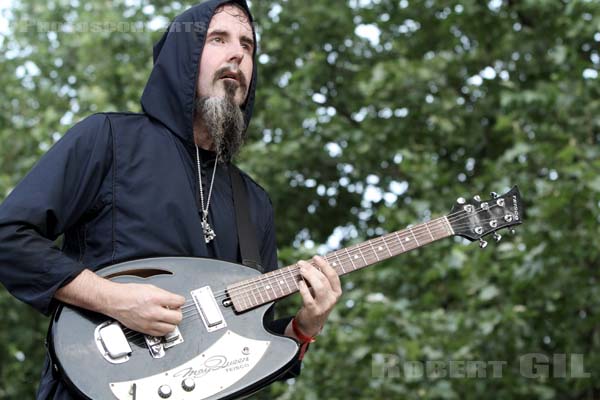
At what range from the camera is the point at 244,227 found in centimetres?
285

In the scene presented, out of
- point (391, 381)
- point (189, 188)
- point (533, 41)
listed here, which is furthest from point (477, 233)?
point (533, 41)

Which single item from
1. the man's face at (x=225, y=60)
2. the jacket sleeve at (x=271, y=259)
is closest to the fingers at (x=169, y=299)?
the jacket sleeve at (x=271, y=259)

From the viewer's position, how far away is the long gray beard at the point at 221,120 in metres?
2.89

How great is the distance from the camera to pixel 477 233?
2.91 m

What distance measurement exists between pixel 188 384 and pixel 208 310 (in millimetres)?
243

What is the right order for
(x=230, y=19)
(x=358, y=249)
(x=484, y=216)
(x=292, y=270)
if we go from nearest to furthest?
(x=292, y=270)
(x=358, y=249)
(x=484, y=216)
(x=230, y=19)

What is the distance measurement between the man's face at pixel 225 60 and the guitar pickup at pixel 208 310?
732 millimetres

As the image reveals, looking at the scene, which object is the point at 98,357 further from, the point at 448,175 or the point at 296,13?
the point at 296,13

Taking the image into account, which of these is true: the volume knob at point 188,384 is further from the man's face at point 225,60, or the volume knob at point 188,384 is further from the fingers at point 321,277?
the man's face at point 225,60

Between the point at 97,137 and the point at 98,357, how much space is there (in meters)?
0.67

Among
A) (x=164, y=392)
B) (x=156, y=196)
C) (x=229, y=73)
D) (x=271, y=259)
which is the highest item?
(x=229, y=73)

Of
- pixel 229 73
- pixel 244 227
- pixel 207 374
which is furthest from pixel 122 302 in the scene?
pixel 229 73

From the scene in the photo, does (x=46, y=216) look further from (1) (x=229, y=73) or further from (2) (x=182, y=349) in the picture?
(1) (x=229, y=73)

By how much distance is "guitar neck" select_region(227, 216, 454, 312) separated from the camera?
2635 millimetres
